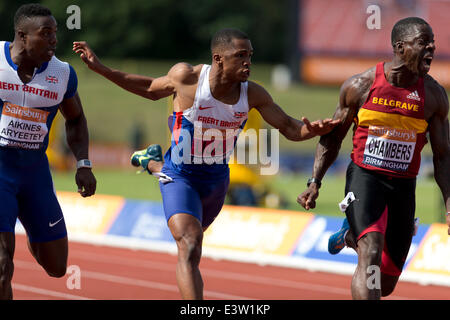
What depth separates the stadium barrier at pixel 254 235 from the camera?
12016 mm

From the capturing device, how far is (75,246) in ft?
51.8

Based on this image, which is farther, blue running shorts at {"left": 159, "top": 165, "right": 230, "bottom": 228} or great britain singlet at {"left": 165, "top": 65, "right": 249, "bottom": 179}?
great britain singlet at {"left": 165, "top": 65, "right": 249, "bottom": 179}

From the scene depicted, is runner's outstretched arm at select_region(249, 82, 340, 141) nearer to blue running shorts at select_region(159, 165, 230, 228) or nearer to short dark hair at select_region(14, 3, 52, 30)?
blue running shorts at select_region(159, 165, 230, 228)

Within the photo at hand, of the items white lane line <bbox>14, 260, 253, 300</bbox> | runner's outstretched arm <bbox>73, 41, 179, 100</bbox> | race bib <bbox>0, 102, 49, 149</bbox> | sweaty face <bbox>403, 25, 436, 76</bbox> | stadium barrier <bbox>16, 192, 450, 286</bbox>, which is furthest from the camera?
stadium barrier <bbox>16, 192, 450, 286</bbox>

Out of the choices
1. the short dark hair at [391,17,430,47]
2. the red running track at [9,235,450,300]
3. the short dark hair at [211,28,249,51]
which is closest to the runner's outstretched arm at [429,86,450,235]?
the short dark hair at [391,17,430,47]

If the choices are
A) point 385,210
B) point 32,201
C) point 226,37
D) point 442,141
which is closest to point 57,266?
point 32,201

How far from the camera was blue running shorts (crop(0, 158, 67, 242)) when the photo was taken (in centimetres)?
687

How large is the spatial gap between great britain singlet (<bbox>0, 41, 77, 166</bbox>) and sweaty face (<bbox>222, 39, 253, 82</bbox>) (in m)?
1.29

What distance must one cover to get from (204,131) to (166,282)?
5.05m

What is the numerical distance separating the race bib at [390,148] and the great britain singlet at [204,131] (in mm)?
1032

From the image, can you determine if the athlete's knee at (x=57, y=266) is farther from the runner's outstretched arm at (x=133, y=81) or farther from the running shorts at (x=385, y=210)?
the running shorts at (x=385, y=210)

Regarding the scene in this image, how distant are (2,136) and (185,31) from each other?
62.6 m

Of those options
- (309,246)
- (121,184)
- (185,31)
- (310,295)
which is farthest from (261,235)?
(185,31)
